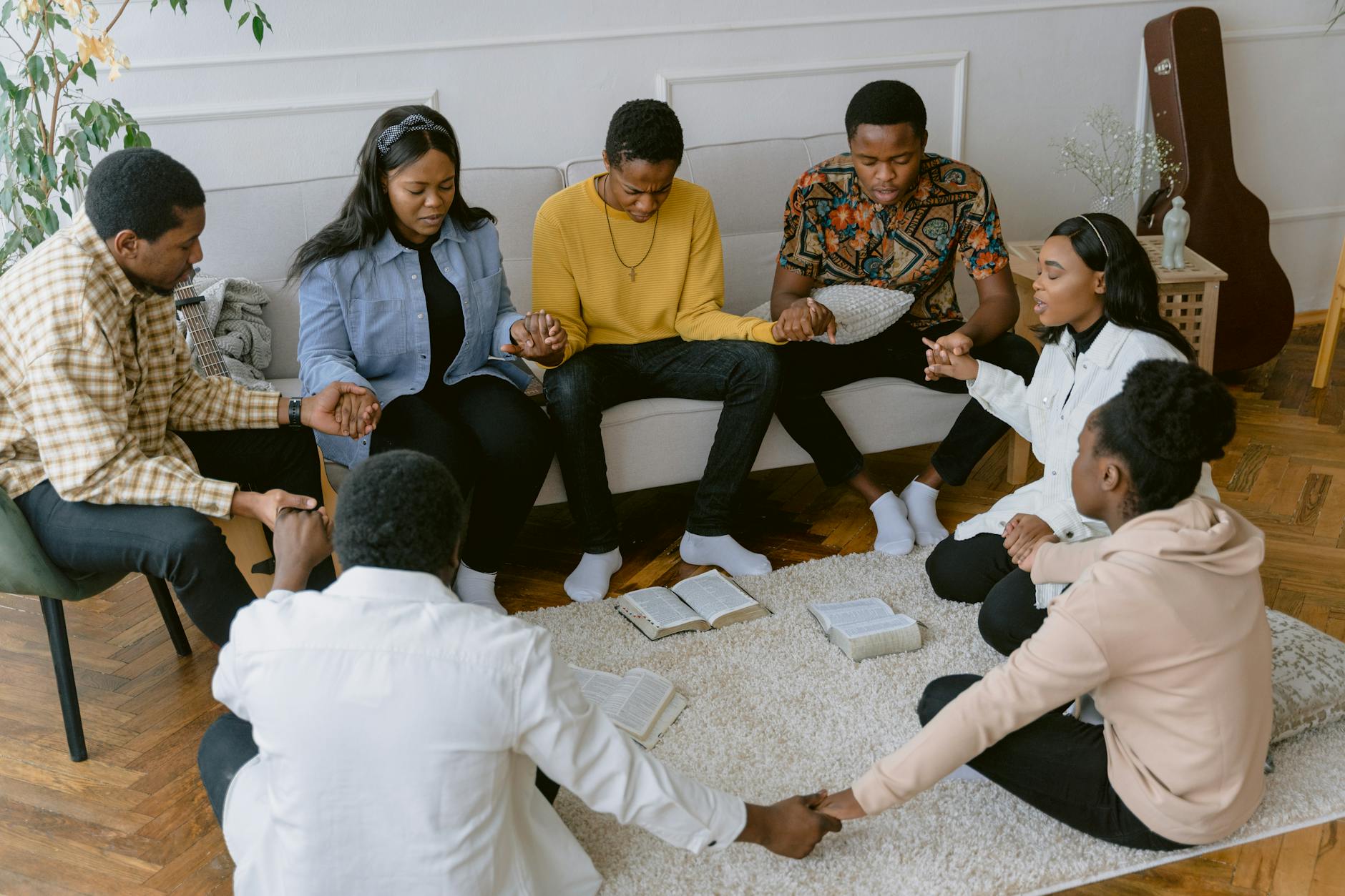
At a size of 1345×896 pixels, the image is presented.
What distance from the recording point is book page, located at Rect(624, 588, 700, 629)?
236cm

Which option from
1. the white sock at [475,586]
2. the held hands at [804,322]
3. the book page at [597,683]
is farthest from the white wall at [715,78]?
the book page at [597,683]

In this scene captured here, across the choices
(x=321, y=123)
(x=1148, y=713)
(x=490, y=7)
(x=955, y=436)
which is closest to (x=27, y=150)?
(x=321, y=123)

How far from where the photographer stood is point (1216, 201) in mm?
3682

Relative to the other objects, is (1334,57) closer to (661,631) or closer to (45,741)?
(661,631)

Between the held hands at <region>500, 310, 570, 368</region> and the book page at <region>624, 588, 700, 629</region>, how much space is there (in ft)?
1.86

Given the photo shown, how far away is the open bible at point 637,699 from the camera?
79.2 inches

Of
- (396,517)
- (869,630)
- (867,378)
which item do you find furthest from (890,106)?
(396,517)

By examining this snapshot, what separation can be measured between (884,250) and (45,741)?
6.90ft

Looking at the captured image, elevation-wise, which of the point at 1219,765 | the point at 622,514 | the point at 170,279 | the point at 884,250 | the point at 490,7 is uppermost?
the point at 490,7

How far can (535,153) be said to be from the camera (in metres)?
3.39

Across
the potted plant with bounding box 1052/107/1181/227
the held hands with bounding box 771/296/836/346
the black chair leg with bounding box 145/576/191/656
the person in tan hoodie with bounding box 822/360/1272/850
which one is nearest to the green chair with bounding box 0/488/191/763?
the black chair leg with bounding box 145/576/191/656

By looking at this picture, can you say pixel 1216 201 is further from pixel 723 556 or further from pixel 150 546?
pixel 150 546

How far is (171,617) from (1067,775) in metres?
1.77

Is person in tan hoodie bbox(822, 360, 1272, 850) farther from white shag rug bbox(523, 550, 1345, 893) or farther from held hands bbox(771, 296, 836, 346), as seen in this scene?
held hands bbox(771, 296, 836, 346)
